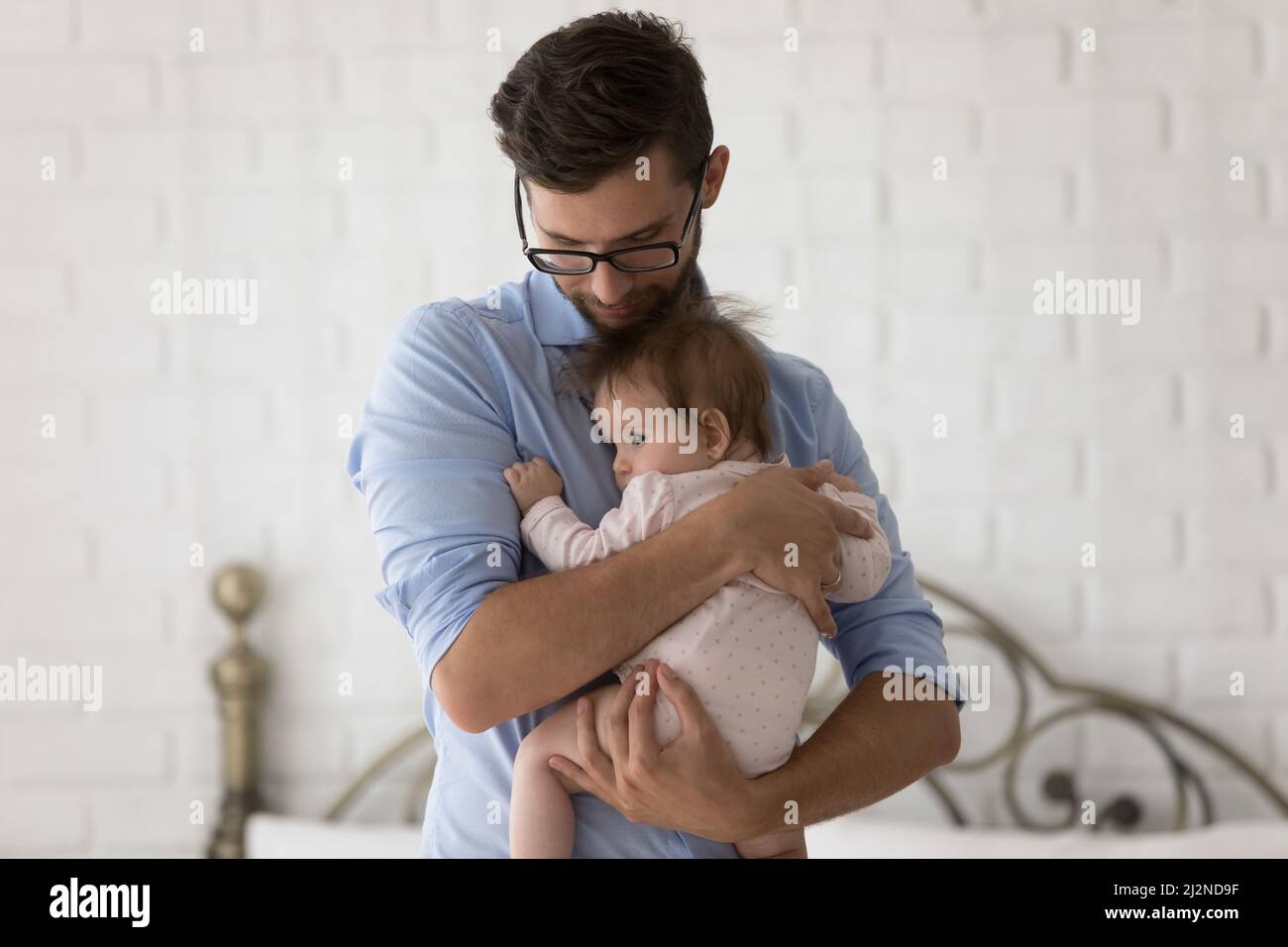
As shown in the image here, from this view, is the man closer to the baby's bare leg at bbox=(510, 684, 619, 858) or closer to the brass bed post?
the baby's bare leg at bbox=(510, 684, 619, 858)

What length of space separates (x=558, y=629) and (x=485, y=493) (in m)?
0.16

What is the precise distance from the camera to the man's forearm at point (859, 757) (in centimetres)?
120

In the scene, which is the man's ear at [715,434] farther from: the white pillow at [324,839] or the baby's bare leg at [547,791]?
the white pillow at [324,839]

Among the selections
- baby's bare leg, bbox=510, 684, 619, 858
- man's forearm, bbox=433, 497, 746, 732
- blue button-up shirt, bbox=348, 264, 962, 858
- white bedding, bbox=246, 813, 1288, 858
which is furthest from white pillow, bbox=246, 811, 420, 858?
man's forearm, bbox=433, 497, 746, 732

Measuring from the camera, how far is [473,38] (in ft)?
8.25

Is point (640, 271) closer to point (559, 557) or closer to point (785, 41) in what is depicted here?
point (559, 557)

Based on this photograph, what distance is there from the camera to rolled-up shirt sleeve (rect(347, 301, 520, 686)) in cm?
116

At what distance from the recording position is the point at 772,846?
1.24 m

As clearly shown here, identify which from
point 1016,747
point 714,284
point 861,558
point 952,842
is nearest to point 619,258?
point 861,558

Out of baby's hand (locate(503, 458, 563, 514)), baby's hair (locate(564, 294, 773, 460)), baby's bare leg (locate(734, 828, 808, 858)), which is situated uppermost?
baby's hair (locate(564, 294, 773, 460))

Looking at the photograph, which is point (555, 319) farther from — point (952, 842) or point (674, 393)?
point (952, 842)

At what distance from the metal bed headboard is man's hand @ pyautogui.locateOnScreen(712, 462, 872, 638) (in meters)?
1.26

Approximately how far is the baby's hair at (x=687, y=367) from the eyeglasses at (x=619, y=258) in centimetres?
6
